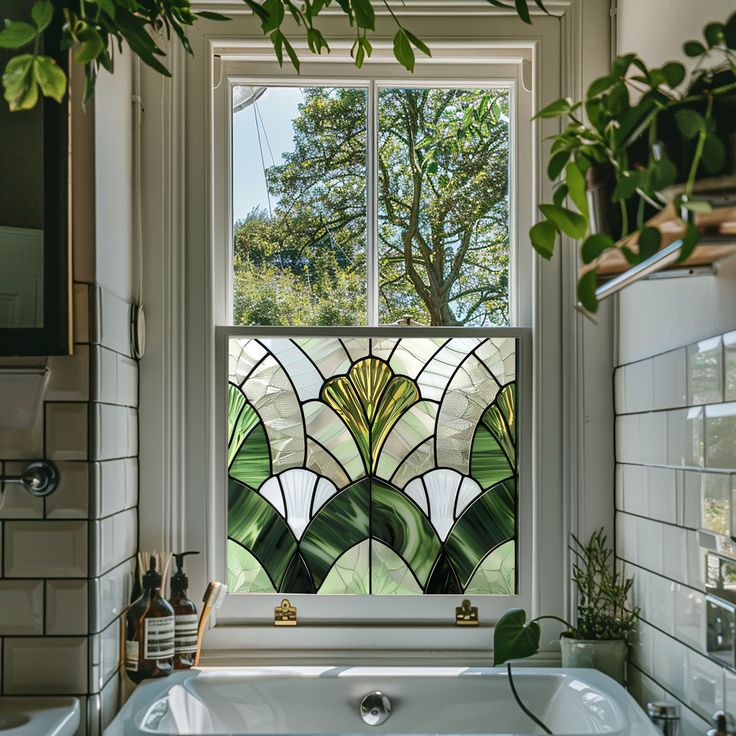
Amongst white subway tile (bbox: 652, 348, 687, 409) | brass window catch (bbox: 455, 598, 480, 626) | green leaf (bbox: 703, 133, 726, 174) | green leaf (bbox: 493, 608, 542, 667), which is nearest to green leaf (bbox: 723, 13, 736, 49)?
green leaf (bbox: 703, 133, 726, 174)

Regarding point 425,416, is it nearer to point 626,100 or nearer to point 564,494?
point 564,494

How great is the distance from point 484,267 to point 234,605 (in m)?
0.95

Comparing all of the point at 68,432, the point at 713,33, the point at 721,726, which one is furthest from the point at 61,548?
the point at 713,33

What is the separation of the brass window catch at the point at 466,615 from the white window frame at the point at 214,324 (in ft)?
0.08

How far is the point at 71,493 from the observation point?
1734 mm

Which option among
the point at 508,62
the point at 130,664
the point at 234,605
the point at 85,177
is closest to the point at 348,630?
the point at 234,605

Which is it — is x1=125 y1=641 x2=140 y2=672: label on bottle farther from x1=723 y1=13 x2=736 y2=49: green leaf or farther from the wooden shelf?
x1=723 y1=13 x2=736 y2=49: green leaf

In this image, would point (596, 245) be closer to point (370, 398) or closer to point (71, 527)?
point (71, 527)

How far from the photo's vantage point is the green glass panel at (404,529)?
2.21 m

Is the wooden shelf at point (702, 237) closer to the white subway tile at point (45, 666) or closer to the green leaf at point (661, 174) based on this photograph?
the green leaf at point (661, 174)

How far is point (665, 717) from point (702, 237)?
2.60 feet

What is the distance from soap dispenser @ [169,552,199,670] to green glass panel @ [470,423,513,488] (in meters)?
0.68

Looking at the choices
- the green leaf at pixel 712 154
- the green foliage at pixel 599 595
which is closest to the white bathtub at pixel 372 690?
the green foliage at pixel 599 595

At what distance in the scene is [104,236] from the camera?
184cm
